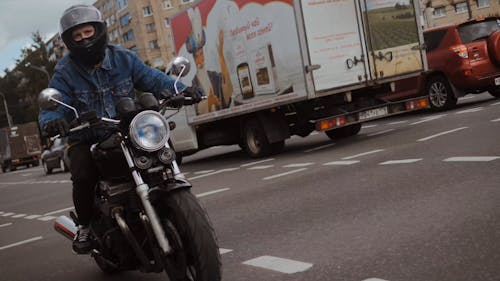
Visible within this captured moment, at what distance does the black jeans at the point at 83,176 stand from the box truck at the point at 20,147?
40.8 metres

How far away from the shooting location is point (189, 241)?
3.23m

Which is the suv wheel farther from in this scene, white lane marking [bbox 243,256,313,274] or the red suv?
white lane marking [bbox 243,256,313,274]

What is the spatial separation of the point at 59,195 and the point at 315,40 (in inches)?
255

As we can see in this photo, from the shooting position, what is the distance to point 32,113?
263 feet

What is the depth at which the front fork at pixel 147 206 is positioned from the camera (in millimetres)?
3295

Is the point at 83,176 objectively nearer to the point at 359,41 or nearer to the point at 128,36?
the point at 359,41

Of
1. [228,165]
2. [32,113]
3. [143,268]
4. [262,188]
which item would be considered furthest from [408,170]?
[32,113]

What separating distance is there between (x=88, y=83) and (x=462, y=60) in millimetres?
10370

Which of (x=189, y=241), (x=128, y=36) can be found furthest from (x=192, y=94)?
(x=128, y=36)

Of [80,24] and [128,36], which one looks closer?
[80,24]

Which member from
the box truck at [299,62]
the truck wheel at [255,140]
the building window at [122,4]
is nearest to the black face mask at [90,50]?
the box truck at [299,62]

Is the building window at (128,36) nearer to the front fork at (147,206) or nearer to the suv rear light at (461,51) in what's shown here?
the suv rear light at (461,51)

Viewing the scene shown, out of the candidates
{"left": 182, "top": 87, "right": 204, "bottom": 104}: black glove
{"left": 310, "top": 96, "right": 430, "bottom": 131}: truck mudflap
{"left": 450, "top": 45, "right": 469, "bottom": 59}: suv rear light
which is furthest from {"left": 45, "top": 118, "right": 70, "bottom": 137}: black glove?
{"left": 450, "top": 45, "right": 469, "bottom": 59}: suv rear light

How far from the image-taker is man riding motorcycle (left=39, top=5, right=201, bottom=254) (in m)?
4.05
